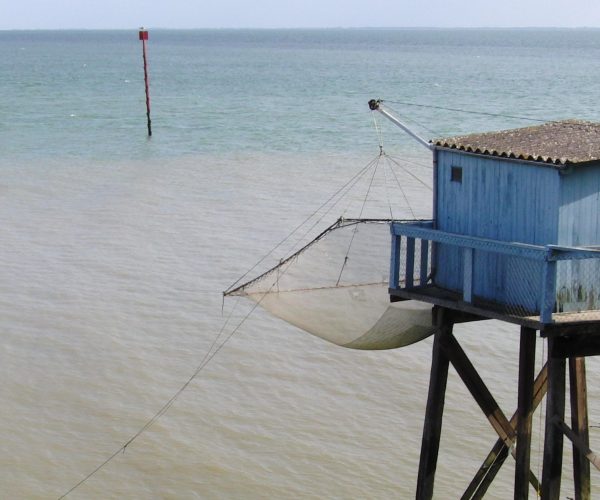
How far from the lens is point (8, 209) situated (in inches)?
1208

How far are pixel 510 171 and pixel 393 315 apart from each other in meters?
2.45

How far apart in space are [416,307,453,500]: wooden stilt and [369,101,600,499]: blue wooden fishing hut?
0.01 metres

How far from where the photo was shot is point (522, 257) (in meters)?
10.1

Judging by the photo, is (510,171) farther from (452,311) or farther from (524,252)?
(452,311)

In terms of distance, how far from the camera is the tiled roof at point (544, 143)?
1005 centimetres

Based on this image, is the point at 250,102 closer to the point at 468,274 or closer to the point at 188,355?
the point at 188,355

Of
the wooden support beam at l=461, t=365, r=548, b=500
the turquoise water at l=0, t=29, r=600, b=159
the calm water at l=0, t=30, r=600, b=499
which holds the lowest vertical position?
the turquoise water at l=0, t=29, r=600, b=159

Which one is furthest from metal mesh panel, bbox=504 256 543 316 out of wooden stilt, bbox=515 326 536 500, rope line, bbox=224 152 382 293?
rope line, bbox=224 152 382 293

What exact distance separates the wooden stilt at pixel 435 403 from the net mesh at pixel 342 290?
0.46m

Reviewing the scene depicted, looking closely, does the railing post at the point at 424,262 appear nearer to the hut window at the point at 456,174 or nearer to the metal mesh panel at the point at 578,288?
the hut window at the point at 456,174

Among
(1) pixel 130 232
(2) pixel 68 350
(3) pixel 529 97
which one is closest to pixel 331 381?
(2) pixel 68 350

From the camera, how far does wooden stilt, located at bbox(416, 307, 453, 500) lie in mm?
11766

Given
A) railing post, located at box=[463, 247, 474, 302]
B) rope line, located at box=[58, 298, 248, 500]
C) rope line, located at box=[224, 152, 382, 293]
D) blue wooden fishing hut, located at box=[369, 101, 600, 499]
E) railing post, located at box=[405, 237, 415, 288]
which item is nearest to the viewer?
blue wooden fishing hut, located at box=[369, 101, 600, 499]

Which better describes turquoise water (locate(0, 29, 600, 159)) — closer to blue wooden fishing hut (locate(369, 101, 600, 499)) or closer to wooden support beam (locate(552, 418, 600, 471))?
blue wooden fishing hut (locate(369, 101, 600, 499))
